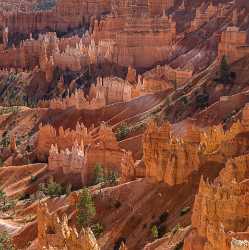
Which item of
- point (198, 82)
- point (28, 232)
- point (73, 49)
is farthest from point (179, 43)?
point (28, 232)

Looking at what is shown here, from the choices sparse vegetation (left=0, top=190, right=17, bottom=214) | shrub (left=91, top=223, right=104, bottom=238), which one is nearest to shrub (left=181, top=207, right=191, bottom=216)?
shrub (left=91, top=223, right=104, bottom=238)

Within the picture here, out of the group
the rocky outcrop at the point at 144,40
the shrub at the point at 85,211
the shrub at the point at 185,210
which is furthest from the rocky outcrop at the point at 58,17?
the shrub at the point at 185,210

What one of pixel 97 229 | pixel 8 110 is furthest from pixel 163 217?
pixel 8 110

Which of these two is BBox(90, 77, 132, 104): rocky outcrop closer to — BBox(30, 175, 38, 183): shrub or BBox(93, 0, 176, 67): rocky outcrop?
BBox(93, 0, 176, 67): rocky outcrop

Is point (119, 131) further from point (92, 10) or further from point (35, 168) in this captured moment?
point (92, 10)

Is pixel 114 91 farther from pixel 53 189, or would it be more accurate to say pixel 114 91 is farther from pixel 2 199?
pixel 2 199

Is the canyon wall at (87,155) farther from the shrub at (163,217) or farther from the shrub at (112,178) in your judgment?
the shrub at (163,217)

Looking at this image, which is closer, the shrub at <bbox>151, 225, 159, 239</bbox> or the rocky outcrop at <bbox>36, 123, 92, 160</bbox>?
the shrub at <bbox>151, 225, 159, 239</bbox>
